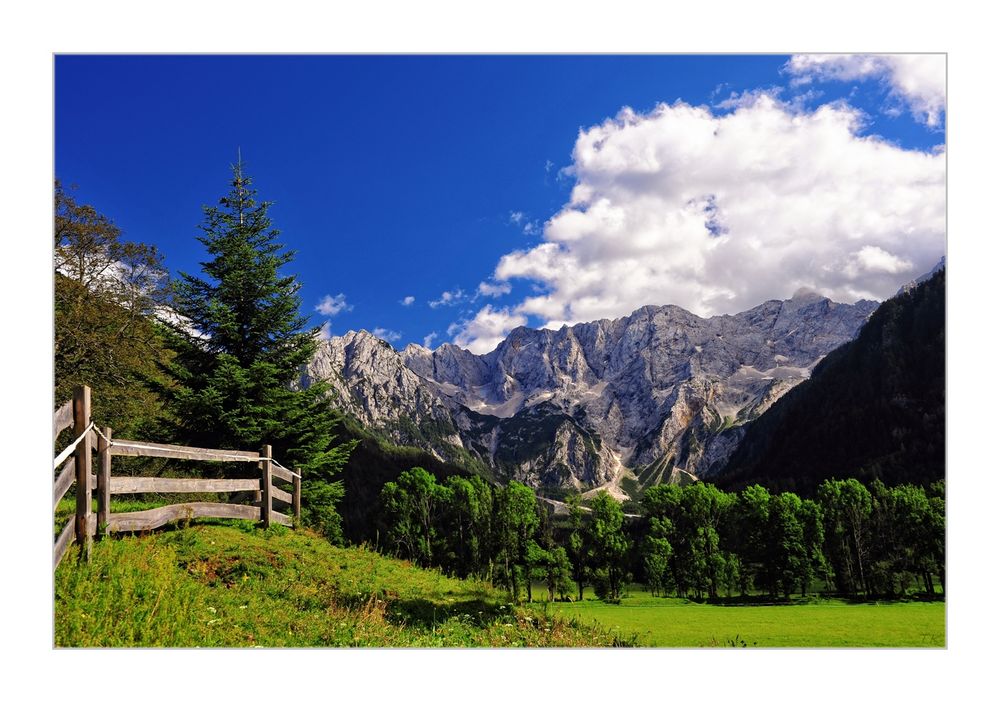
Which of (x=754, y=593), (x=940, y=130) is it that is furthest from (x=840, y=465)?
(x=940, y=130)

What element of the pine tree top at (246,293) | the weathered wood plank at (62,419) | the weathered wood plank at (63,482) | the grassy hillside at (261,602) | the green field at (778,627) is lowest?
the green field at (778,627)

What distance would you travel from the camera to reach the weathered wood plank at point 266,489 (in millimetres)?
12680

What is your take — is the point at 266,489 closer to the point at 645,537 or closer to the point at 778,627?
the point at 778,627

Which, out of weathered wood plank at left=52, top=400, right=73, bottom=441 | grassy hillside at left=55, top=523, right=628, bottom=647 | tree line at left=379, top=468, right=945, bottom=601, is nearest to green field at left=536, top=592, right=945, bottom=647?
grassy hillside at left=55, top=523, right=628, bottom=647

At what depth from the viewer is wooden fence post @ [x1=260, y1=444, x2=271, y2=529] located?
12.7 m

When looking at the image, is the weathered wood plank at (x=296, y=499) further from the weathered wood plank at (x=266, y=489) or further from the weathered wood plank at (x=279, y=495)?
the weathered wood plank at (x=266, y=489)

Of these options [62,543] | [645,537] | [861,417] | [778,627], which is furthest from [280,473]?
[861,417]

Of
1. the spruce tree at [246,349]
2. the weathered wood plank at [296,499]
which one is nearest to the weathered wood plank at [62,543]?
the weathered wood plank at [296,499]

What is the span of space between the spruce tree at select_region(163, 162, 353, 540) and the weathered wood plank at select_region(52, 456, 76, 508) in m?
9.38

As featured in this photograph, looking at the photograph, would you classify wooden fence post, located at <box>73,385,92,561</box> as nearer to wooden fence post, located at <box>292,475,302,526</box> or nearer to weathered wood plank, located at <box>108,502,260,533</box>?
weathered wood plank, located at <box>108,502,260,533</box>

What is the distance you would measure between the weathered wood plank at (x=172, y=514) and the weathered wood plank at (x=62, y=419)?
1.46 m

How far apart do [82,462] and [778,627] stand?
483 inches

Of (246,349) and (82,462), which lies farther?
(246,349)

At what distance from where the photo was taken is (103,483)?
27.2 feet
